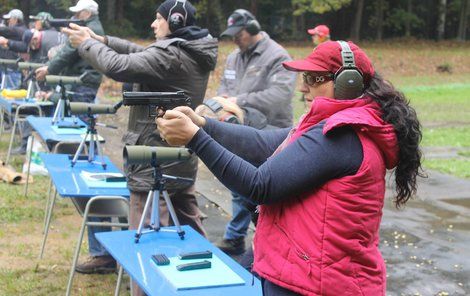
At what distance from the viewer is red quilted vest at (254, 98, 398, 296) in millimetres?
2199

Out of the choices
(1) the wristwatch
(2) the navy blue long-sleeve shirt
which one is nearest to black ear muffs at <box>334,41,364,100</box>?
(2) the navy blue long-sleeve shirt

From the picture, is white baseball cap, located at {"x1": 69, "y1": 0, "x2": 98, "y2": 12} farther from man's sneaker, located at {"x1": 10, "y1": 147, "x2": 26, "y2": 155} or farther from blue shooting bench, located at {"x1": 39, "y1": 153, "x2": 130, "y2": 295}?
man's sneaker, located at {"x1": 10, "y1": 147, "x2": 26, "y2": 155}

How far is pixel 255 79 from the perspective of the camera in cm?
543

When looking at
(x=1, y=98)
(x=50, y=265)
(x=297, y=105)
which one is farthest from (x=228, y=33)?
(x=297, y=105)

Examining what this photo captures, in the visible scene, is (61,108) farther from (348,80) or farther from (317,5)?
(317,5)

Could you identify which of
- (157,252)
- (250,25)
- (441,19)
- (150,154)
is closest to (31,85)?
(250,25)

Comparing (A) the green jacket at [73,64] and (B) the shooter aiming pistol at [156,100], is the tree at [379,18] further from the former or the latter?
(B) the shooter aiming pistol at [156,100]

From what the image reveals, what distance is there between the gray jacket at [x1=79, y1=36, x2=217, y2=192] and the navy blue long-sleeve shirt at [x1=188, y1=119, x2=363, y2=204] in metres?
1.74

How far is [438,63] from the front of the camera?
28.2 m

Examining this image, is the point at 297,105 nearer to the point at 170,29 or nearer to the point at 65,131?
the point at 65,131

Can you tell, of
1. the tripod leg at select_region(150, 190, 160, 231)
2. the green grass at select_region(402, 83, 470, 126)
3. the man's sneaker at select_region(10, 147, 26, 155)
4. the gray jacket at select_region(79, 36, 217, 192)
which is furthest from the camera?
the green grass at select_region(402, 83, 470, 126)

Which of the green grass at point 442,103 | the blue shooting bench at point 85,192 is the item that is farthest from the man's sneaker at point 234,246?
the green grass at point 442,103

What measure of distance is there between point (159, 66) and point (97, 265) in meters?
2.00

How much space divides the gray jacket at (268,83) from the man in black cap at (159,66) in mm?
1056
